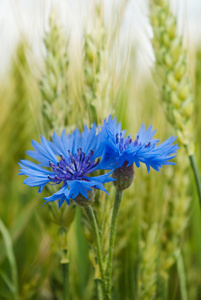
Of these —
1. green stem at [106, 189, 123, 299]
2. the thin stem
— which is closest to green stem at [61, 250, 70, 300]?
the thin stem

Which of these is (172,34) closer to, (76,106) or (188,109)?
(188,109)

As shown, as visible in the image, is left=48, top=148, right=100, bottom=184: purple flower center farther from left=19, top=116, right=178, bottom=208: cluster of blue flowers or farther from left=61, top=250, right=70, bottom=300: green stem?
left=61, top=250, right=70, bottom=300: green stem

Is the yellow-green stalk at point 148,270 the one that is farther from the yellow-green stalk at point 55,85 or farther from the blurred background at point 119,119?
the yellow-green stalk at point 55,85

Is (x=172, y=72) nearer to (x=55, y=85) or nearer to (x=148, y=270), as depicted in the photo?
(x=55, y=85)

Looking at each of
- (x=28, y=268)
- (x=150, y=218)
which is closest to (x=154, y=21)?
(x=150, y=218)

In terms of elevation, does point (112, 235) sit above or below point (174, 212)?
below

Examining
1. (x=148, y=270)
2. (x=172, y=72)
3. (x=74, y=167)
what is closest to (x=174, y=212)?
(x=148, y=270)

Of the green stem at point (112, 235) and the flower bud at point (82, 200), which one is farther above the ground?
the flower bud at point (82, 200)

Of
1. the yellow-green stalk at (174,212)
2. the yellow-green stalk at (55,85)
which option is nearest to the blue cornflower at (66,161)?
the yellow-green stalk at (55,85)
